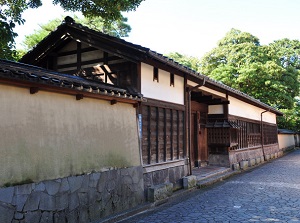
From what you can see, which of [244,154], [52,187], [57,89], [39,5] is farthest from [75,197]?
[244,154]

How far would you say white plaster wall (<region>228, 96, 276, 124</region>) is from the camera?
17.5 metres

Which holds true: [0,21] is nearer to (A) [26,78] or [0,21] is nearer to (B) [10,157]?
(A) [26,78]

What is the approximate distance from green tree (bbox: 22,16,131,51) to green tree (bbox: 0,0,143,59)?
5669 millimetres

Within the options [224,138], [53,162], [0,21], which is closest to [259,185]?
[224,138]

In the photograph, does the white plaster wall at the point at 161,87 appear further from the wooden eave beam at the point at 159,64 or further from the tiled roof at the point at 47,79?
the tiled roof at the point at 47,79

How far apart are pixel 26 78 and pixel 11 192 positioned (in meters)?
2.11

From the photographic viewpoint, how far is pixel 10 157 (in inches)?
195

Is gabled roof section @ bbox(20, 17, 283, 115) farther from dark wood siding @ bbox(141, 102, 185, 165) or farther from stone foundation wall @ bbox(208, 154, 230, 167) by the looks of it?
stone foundation wall @ bbox(208, 154, 230, 167)

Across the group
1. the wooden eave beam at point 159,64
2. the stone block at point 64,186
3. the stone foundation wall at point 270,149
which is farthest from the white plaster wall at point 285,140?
the stone block at point 64,186

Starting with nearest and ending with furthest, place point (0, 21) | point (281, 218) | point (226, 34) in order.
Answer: point (281, 218) → point (0, 21) → point (226, 34)

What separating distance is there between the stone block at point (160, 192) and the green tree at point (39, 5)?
24.0ft

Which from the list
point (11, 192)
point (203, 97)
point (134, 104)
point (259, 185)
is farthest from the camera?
point (203, 97)

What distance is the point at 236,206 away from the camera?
829 cm

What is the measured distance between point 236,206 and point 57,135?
5.79 m
